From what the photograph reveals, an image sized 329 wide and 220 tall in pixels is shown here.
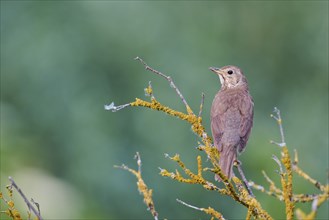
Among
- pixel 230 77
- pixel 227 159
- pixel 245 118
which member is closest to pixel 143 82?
pixel 230 77

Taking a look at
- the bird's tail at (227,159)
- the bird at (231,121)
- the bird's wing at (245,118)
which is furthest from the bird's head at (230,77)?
the bird's tail at (227,159)

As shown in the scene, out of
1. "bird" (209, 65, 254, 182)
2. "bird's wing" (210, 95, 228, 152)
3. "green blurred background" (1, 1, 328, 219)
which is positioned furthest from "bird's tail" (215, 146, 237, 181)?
"green blurred background" (1, 1, 328, 219)

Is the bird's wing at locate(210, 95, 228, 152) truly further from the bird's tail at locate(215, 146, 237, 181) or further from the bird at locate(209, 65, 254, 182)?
the bird's tail at locate(215, 146, 237, 181)

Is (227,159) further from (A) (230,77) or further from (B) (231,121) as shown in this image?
(A) (230,77)

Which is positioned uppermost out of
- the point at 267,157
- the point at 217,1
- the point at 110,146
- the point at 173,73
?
the point at 217,1

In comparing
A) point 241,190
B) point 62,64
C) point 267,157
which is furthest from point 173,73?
point 241,190

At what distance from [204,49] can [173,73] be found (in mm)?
3923

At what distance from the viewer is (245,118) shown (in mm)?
7582

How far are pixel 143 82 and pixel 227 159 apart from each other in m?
13.4

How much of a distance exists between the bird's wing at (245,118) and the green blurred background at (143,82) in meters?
3.94

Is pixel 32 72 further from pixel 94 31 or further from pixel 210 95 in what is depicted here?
pixel 210 95

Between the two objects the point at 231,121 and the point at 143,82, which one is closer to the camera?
the point at 231,121

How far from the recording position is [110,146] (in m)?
18.1

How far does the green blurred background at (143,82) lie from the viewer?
54.4 feet
